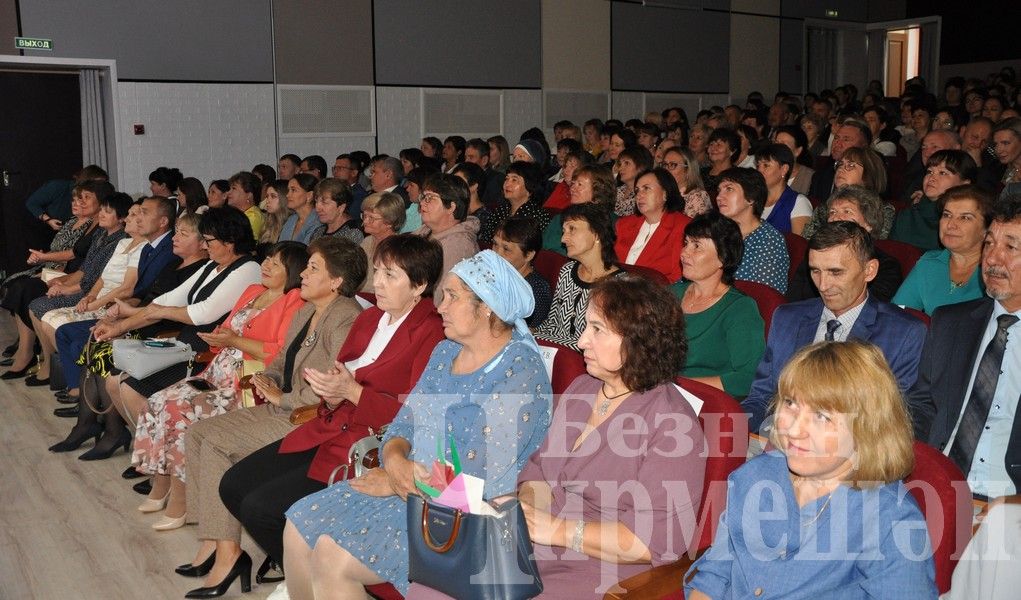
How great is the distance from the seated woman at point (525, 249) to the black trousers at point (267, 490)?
1.47 meters

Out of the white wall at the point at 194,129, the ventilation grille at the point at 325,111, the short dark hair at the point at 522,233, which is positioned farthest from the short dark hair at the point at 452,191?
the ventilation grille at the point at 325,111

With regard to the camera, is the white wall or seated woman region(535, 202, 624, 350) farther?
the white wall

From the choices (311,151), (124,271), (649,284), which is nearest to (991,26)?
(311,151)

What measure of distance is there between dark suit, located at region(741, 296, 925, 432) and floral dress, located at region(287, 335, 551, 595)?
0.72 metres

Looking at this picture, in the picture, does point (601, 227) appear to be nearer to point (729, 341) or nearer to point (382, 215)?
point (729, 341)

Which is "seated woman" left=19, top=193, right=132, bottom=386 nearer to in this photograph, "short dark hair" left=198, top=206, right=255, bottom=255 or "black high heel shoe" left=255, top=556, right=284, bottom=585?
"short dark hair" left=198, top=206, right=255, bottom=255

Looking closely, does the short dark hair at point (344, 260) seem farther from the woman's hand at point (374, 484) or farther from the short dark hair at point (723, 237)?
the short dark hair at point (723, 237)

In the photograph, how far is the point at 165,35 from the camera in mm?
9508

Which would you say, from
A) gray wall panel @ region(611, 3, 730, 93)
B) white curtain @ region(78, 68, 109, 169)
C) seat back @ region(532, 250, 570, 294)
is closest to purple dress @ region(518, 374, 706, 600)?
seat back @ region(532, 250, 570, 294)

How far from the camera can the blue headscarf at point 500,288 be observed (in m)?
2.72

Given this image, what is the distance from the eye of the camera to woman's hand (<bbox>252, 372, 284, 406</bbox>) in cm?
365

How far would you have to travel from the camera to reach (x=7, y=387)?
6.19 meters

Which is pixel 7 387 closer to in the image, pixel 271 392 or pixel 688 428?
pixel 271 392

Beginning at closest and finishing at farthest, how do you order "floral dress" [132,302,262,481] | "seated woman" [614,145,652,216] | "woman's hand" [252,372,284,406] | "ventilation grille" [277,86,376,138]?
1. "woman's hand" [252,372,284,406]
2. "floral dress" [132,302,262,481]
3. "seated woman" [614,145,652,216]
4. "ventilation grille" [277,86,376,138]
